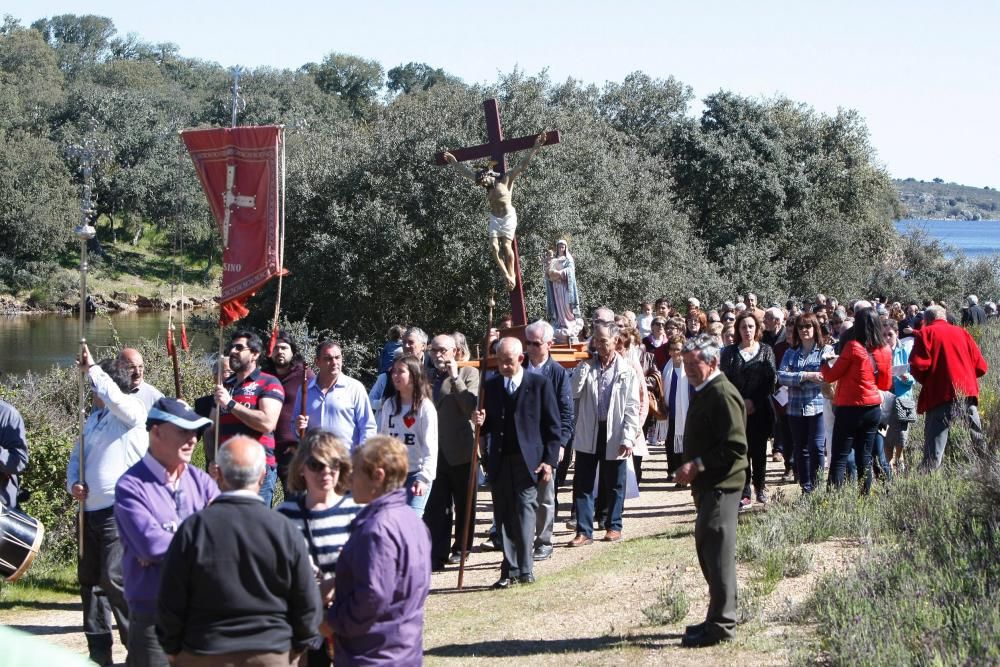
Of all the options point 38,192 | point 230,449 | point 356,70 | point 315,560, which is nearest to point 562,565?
point 315,560

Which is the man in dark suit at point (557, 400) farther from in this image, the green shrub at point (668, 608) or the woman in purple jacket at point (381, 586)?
the woman in purple jacket at point (381, 586)

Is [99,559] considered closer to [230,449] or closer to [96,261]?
[230,449]

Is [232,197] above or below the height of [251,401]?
above

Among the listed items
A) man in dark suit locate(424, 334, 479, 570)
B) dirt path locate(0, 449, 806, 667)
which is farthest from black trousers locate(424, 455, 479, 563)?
dirt path locate(0, 449, 806, 667)

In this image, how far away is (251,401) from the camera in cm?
789

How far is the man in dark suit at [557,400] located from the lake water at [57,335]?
2057cm

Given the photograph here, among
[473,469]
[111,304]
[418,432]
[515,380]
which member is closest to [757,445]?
[515,380]

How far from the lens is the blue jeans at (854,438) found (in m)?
9.27

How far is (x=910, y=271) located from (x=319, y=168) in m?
25.5

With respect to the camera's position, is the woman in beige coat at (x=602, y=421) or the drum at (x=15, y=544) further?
the woman in beige coat at (x=602, y=421)

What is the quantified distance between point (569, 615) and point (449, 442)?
2.14 m

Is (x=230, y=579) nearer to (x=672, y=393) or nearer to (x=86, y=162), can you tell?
(x=86, y=162)

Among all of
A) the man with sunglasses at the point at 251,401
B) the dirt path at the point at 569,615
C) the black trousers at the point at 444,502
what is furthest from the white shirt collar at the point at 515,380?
the man with sunglasses at the point at 251,401

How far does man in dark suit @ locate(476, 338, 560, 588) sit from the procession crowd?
0.06ft
